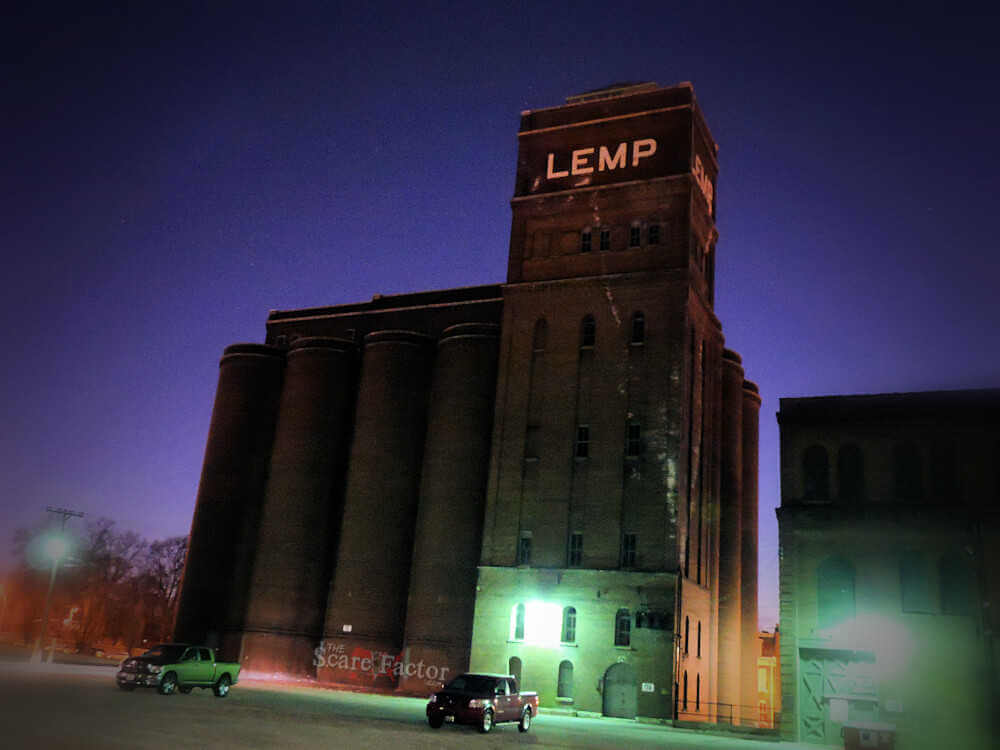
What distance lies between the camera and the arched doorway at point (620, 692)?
1651 inches

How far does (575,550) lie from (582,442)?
18.5ft

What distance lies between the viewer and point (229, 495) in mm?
58656

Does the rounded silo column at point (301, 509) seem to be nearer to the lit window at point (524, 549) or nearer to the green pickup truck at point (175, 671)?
the lit window at point (524, 549)

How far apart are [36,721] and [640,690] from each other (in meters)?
29.0

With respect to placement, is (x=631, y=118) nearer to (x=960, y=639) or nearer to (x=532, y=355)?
(x=532, y=355)

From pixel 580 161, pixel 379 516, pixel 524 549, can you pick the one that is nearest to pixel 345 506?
pixel 379 516

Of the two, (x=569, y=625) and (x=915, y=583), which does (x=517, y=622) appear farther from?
(x=915, y=583)

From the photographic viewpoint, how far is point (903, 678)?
35.2 meters

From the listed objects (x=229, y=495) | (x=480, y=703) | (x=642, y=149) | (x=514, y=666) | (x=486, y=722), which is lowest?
(x=486, y=722)

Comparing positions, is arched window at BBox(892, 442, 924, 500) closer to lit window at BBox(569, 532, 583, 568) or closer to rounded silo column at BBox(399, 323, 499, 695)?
lit window at BBox(569, 532, 583, 568)

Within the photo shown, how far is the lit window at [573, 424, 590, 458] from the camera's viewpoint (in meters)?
47.6

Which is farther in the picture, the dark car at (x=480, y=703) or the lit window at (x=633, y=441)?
the lit window at (x=633, y=441)

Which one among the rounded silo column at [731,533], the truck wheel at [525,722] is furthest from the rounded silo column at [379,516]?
the truck wheel at [525,722]

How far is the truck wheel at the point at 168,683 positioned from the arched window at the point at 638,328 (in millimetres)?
28223
